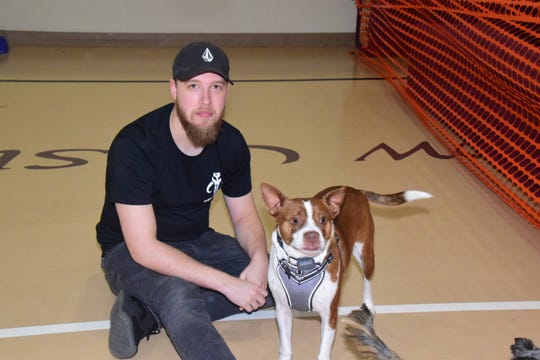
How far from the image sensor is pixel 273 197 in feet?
9.55

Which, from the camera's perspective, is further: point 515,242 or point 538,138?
point 538,138

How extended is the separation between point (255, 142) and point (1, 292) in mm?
2694

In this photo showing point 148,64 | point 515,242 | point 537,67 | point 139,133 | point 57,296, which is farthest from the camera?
point 148,64

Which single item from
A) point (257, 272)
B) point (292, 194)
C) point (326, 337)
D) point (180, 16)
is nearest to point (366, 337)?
point (326, 337)

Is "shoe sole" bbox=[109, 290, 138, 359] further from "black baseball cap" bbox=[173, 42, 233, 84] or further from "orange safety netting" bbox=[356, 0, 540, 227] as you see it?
"orange safety netting" bbox=[356, 0, 540, 227]

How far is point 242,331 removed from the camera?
3.27m

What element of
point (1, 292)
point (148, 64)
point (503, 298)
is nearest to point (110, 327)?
point (1, 292)

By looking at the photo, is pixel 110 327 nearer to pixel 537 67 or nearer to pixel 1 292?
pixel 1 292

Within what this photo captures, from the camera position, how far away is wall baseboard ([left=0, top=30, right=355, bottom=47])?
9344mm

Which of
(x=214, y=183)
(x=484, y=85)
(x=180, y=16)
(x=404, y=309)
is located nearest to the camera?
(x=214, y=183)

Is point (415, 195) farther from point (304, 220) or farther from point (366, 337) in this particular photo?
point (366, 337)

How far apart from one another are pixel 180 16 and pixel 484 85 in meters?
5.10

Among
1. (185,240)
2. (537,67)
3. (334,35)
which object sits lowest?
(334,35)

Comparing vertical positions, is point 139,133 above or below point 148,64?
above
